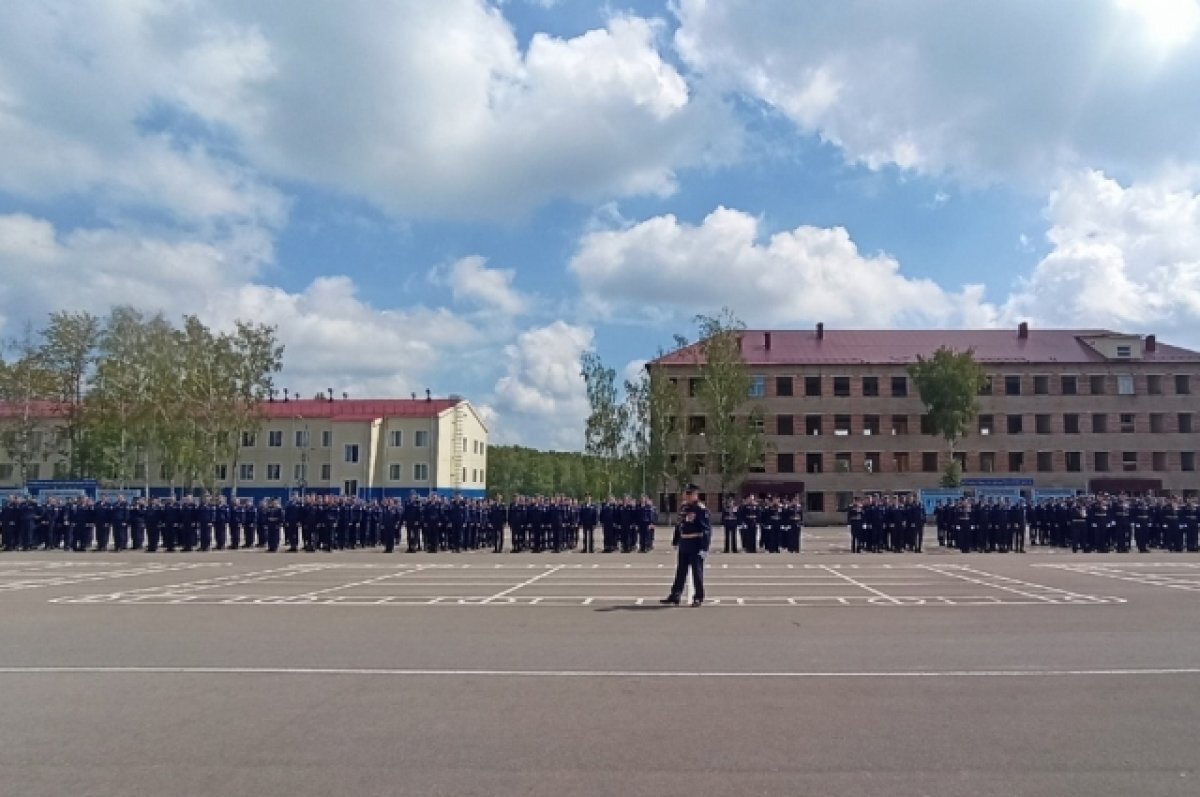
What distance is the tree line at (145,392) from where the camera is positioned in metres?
52.9

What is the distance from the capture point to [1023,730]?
726cm

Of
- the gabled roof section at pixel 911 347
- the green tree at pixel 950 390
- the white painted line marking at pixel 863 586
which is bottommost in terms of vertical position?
the white painted line marking at pixel 863 586

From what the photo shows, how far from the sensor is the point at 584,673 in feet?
31.2

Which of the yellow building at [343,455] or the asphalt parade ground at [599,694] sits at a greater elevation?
the yellow building at [343,455]

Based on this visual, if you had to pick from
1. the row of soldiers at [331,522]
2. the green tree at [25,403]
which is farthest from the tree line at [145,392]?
the row of soldiers at [331,522]

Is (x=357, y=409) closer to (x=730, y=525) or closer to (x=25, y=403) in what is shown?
(x=25, y=403)

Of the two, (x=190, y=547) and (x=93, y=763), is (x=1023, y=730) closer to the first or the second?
(x=93, y=763)

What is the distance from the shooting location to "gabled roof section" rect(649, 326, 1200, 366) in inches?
2864

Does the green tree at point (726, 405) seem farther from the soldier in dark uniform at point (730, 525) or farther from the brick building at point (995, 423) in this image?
the soldier in dark uniform at point (730, 525)

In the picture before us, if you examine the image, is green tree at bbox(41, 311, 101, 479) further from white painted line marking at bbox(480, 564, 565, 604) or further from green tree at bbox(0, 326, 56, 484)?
white painted line marking at bbox(480, 564, 565, 604)

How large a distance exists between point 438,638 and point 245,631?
262 cm

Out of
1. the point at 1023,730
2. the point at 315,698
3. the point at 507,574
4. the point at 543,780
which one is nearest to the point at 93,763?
the point at 315,698

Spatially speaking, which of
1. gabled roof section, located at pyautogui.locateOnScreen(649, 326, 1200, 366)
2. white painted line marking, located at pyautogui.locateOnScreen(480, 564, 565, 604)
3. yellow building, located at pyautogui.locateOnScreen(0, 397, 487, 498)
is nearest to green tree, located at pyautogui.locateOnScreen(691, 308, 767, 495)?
gabled roof section, located at pyautogui.locateOnScreen(649, 326, 1200, 366)

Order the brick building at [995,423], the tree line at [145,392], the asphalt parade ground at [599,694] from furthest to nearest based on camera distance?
the brick building at [995,423] → the tree line at [145,392] → the asphalt parade ground at [599,694]
